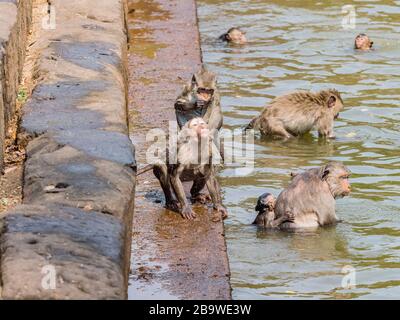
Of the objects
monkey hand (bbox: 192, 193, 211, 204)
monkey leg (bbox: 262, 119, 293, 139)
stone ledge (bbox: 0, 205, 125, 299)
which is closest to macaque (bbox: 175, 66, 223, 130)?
monkey hand (bbox: 192, 193, 211, 204)

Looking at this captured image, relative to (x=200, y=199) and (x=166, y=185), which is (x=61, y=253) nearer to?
(x=166, y=185)

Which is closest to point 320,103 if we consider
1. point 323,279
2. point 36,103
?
point 36,103

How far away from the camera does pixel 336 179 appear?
9.50 meters

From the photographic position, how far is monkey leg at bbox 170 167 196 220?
8.98 m

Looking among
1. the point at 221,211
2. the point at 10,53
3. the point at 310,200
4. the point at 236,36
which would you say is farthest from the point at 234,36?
the point at 221,211

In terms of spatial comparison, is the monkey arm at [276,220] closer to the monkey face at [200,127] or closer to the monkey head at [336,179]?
the monkey head at [336,179]

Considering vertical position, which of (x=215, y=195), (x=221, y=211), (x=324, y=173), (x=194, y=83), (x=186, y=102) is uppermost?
(x=194, y=83)

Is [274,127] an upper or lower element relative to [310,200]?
upper

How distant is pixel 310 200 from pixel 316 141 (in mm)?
3000

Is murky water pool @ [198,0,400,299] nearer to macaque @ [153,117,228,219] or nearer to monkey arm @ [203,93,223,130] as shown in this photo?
macaque @ [153,117,228,219]

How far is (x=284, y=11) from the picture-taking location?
17.3 metres

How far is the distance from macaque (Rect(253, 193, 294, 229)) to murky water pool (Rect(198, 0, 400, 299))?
0.28 ft

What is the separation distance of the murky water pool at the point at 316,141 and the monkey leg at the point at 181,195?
15.4 inches

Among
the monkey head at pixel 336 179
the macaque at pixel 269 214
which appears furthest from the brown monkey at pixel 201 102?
the monkey head at pixel 336 179
